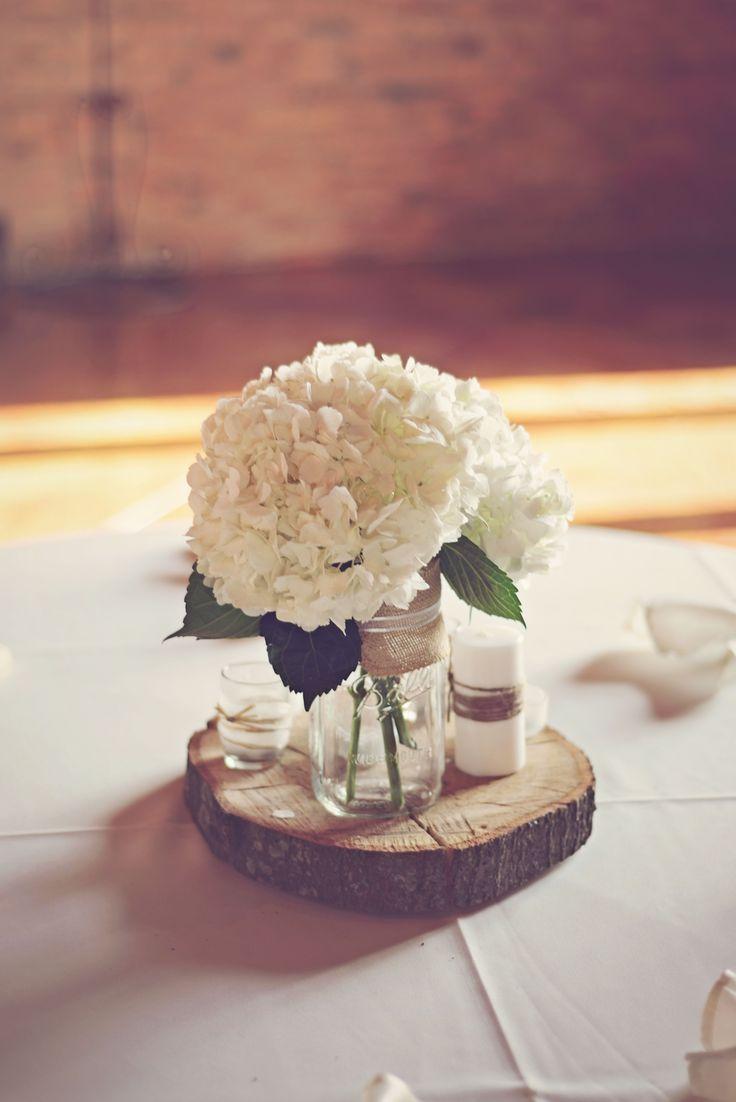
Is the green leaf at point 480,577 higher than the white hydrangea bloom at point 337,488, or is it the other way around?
the white hydrangea bloom at point 337,488

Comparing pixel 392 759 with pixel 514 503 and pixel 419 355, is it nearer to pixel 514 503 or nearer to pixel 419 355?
pixel 514 503

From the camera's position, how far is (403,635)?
45.4 inches

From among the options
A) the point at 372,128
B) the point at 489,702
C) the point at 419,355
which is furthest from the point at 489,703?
the point at 372,128

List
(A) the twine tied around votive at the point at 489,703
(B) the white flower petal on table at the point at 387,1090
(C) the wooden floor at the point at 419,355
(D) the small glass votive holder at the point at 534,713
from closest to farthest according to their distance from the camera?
1. (B) the white flower petal on table at the point at 387,1090
2. (A) the twine tied around votive at the point at 489,703
3. (D) the small glass votive holder at the point at 534,713
4. (C) the wooden floor at the point at 419,355

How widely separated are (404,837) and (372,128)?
6.73 m

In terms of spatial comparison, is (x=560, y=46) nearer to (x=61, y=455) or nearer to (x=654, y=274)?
(x=654, y=274)

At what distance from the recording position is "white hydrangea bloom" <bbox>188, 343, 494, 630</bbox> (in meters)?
1.03

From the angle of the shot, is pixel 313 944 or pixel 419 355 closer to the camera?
pixel 313 944

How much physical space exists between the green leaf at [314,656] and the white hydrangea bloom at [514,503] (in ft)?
0.47

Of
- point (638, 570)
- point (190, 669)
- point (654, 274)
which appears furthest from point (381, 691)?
point (654, 274)

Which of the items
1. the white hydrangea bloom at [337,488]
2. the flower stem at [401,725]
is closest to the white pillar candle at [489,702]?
the flower stem at [401,725]

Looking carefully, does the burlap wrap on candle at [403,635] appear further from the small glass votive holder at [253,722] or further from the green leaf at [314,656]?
the small glass votive holder at [253,722]

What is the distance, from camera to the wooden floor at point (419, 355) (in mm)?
3945

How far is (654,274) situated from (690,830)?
624 centimetres
